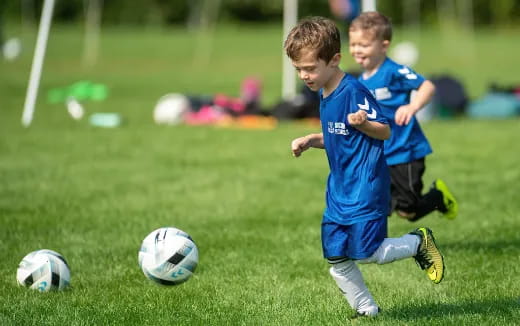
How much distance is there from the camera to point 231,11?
2635 inches

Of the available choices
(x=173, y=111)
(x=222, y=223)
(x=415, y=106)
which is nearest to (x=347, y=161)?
(x=415, y=106)

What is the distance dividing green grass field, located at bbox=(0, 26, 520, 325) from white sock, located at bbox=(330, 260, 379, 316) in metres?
0.10

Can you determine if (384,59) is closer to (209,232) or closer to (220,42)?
(209,232)

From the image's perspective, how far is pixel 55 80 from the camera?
92.1 feet

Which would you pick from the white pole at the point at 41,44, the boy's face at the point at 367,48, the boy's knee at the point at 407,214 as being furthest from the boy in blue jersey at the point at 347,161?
the white pole at the point at 41,44

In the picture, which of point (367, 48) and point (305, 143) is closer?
point (305, 143)

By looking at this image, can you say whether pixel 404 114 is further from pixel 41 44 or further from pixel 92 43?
pixel 92 43

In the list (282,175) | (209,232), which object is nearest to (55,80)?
(282,175)

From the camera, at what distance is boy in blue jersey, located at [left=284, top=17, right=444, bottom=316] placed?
489 centimetres

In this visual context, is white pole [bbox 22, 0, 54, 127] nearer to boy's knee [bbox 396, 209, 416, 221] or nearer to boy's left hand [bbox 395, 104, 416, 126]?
boy's knee [bbox 396, 209, 416, 221]

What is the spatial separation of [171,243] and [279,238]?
90.7 inches

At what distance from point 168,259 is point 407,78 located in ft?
8.63

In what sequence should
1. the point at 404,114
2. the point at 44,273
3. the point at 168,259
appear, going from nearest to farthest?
1. the point at 168,259
2. the point at 44,273
3. the point at 404,114

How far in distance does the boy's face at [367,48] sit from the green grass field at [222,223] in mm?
1648
